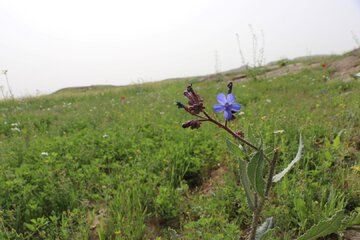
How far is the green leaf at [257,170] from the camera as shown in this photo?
119cm

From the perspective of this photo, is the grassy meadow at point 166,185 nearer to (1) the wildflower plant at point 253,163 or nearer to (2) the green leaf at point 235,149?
(2) the green leaf at point 235,149

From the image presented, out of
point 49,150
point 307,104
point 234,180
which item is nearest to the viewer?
point 234,180

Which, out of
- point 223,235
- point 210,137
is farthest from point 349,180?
point 210,137

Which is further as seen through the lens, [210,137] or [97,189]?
[210,137]

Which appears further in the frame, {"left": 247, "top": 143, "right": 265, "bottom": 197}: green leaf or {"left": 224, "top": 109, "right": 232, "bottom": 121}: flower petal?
{"left": 224, "top": 109, "right": 232, "bottom": 121}: flower petal

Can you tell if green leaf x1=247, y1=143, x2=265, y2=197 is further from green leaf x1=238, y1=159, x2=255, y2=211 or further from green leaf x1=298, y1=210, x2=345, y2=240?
green leaf x1=298, y1=210, x2=345, y2=240

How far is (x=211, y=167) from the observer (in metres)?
3.50

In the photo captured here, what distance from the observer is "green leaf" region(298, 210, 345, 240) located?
3.88ft

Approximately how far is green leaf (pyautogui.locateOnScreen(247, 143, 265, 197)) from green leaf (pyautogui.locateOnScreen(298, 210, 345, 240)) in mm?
264

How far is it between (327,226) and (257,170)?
36 centimetres

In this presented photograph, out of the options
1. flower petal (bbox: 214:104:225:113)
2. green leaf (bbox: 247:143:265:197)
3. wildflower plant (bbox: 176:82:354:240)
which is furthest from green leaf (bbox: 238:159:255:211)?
flower petal (bbox: 214:104:225:113)

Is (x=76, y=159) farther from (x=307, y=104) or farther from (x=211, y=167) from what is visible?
(x=307, y=104)

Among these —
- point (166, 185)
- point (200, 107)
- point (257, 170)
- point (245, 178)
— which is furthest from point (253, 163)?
point (166, 185)

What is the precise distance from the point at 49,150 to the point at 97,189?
121 centimetres
